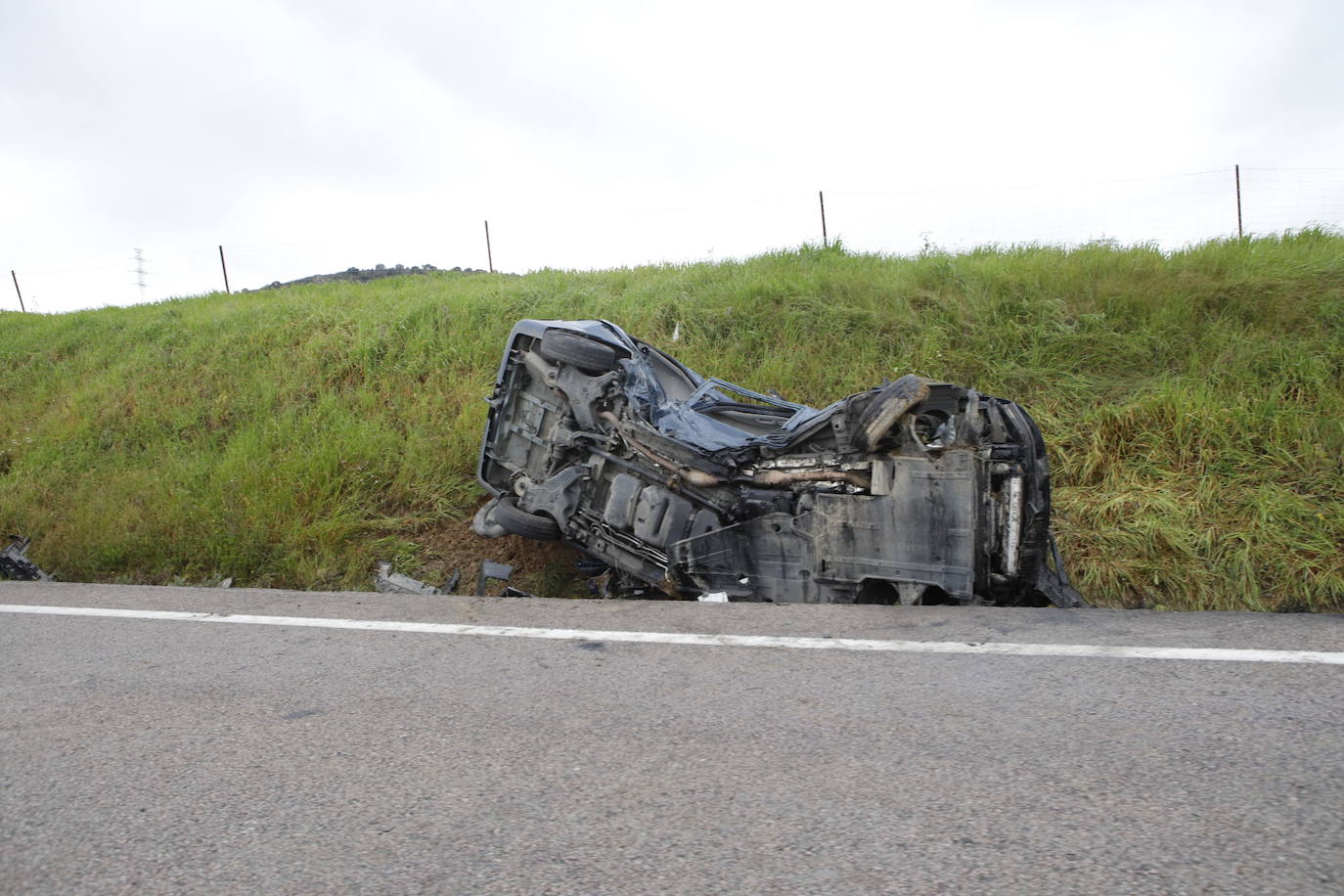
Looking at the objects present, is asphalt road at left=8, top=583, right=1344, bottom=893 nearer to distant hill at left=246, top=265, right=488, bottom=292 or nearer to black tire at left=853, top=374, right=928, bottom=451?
black tire at left=853, top=374, right=928, bottom=451

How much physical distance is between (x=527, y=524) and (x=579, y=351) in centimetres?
110

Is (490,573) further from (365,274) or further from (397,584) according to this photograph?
(365,274)

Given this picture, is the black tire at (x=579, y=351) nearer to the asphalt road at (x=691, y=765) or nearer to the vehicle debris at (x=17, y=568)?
the asphalt road at (x=691, y=765)

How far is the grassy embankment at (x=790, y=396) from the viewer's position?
539cm

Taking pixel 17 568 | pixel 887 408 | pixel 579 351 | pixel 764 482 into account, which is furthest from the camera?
pixel 17 568

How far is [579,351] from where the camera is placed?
5.27 meters

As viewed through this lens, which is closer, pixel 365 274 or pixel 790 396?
pixel 790 396

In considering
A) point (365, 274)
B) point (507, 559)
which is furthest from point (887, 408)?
point (365, 274)

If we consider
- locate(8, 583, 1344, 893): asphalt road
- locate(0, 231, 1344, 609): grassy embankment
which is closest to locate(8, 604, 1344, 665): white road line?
locate(8, 583, 1344, 893): asphalt road

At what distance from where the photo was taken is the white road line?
3268mm

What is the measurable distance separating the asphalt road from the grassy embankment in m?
1.88

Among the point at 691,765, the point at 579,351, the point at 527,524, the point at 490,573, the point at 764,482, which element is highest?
the point at 579,351

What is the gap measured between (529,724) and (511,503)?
9.29 ft

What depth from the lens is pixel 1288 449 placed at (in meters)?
5.54
